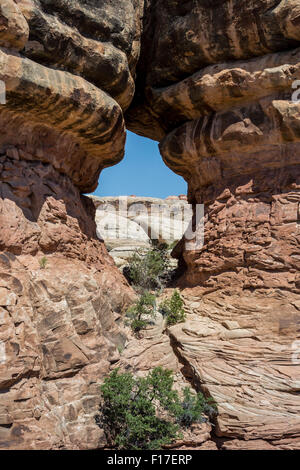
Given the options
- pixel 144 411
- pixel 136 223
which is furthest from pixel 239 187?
pixel 136 223

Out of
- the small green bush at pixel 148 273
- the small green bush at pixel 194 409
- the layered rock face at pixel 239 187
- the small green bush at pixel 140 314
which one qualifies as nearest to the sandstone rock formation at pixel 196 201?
the layered rock face at pixel 239 187

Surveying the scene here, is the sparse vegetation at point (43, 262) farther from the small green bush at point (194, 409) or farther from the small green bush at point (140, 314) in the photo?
the small green bush at point (194, 409)

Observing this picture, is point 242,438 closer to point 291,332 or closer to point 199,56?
point 291,332

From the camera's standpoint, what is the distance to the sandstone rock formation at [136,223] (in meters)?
18.0

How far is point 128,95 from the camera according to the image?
10414mm

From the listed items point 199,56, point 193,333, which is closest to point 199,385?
point 193,333

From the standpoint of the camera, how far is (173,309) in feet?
33.9

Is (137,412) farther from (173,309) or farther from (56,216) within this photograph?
(56,216)

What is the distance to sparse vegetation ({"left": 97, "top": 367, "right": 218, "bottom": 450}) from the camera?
7383mm

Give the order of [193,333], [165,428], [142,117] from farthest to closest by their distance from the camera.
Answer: [142,117] → [193,333] → [165,428]

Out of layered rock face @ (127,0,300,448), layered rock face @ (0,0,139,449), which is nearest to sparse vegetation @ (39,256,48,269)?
layered rock face @ (0,0,139,449)

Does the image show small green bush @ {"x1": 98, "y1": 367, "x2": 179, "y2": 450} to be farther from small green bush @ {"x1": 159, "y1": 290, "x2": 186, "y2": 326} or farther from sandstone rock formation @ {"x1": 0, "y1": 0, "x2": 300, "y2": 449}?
small green bush @ {"x1": 159, "y1": 290, "x2": 186, "y2": 326}

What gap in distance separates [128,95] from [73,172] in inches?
93.0

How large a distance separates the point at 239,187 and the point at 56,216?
4.51 m
